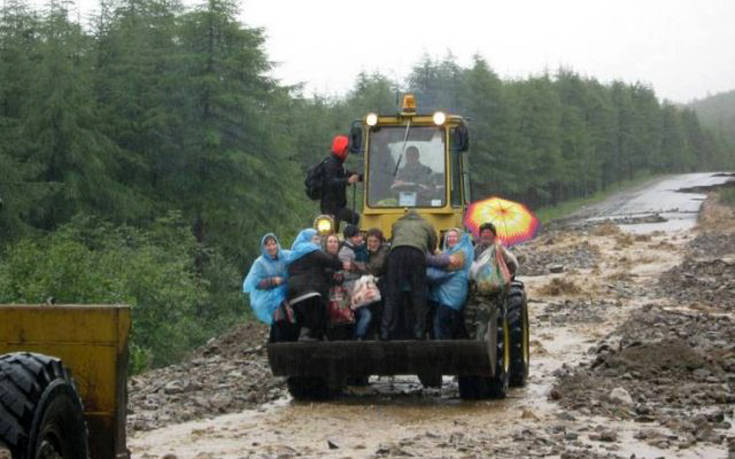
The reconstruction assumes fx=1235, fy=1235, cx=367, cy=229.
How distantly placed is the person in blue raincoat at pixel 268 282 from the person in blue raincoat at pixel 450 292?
63.2 inches

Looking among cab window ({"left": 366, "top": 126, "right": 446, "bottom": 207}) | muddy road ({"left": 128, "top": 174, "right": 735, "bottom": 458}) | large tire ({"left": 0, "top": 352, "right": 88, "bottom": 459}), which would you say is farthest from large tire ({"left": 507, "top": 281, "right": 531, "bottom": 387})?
large tire ({"left": 0, "top": 352, "right": 88, "bottom": 459})

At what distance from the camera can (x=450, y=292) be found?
1329 cm

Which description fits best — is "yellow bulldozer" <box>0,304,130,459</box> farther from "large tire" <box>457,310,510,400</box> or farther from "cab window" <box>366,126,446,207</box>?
"cab window" <box>366,126,446,207</box>

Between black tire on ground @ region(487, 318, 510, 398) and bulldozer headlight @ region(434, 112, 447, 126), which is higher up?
bulldozer headlight @ region(434, 112, 447, 126)

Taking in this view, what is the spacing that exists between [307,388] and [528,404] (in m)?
2.44

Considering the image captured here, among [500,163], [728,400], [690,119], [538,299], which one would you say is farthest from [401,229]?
[690,119]

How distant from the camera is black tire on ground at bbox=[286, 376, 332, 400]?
1362 centimetres

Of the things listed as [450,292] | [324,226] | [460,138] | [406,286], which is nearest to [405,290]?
[406,286]

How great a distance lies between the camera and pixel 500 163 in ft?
292

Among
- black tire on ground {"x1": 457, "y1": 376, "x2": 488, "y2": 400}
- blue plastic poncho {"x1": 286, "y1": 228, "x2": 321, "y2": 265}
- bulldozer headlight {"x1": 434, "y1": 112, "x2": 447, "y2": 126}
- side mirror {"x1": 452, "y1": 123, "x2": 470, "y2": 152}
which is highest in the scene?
bulldozer headlight {"x1": 434, "y1": 112, "x2": 447, "y2": 126}

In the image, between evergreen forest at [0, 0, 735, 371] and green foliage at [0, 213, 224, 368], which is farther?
evergreen forest at [0, 0, 735, 371]

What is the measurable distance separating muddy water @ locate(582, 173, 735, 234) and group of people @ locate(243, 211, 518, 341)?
1566 inches

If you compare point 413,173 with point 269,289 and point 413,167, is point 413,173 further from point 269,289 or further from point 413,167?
point 269,289

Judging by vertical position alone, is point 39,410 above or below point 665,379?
above
